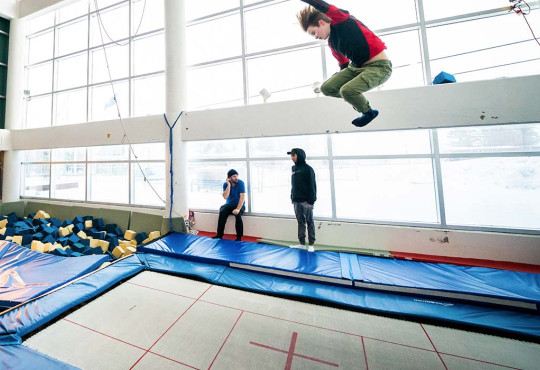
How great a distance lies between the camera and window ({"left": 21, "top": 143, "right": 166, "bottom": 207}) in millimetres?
4805

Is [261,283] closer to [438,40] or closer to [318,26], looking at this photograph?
[318,26]

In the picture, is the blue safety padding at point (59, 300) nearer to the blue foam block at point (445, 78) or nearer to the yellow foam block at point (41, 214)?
the yellow foam block at point (41, 214)

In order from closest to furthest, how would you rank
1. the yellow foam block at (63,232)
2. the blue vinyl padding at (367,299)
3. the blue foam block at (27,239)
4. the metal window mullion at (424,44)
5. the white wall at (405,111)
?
the blue vinyl padding at (367,299), the white wall at (405,111), the metal window mullion at (424,44), the blue foam block at (27,239), the yellow foam block at (63,232)

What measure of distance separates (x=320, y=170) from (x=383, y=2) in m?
2.94

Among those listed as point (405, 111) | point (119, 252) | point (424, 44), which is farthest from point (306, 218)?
point (424, 44)

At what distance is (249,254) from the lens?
2844 mm

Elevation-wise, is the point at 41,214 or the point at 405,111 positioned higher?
the point at 405,111

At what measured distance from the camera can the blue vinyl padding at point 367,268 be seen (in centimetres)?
201

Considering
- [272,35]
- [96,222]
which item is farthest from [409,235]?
[96,222]

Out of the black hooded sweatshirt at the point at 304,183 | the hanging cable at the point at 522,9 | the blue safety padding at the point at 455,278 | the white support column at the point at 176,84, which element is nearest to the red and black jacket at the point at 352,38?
the black hooded sweatshirt at the point at 304,183

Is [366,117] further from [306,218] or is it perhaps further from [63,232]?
[63,232]

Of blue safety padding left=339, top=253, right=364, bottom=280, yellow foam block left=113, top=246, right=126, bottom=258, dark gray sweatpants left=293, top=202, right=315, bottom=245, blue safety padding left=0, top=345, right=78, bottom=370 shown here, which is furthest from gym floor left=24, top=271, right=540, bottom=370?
yellow foam block left=113, top=246, right=126, bottom=258

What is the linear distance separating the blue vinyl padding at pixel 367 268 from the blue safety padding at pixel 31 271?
2.42 ft

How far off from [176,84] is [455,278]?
498cm
